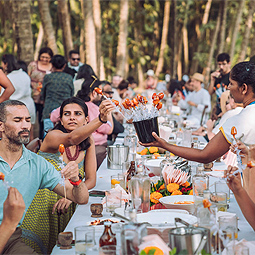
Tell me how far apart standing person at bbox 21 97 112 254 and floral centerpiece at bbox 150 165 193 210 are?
0.66 metres

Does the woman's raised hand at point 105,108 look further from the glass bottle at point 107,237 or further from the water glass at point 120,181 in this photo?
the glass bottle at point 107,237

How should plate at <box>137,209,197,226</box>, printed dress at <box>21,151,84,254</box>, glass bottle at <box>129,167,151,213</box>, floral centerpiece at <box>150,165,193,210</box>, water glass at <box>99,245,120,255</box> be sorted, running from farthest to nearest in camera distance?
floral centerpiece at <box>150,165,193,210</box>, printed dress at <box>21,151,84,254</box>, glass bottle at <box>129,167,151,213</box>, plate at <box>137,209,197,226</box>, water glass at <box>99,245,120,255</box>

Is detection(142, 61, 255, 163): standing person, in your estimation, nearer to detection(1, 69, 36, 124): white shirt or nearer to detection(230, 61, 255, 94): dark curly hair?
detection(230, 61, 255, 94): dark curly hair

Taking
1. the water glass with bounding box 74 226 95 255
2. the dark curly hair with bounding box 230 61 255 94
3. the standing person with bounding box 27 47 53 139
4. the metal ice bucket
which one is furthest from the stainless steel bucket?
the standing person with bounding box 27 47 53 139

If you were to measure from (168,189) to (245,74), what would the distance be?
1.04 m

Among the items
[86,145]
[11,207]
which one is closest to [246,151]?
[11,207]

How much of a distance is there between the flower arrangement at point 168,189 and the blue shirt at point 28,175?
2.43ft

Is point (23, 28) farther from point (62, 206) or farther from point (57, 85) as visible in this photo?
point (62, 206)

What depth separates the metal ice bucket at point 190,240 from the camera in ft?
6.57

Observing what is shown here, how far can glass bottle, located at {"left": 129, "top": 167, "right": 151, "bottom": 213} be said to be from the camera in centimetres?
294

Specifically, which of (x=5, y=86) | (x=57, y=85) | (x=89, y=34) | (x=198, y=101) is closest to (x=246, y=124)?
(x=5, y=86)

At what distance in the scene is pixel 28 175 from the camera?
10.6ft

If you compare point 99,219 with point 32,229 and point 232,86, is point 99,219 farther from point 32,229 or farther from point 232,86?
point 232,86

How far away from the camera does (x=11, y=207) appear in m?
2.45
